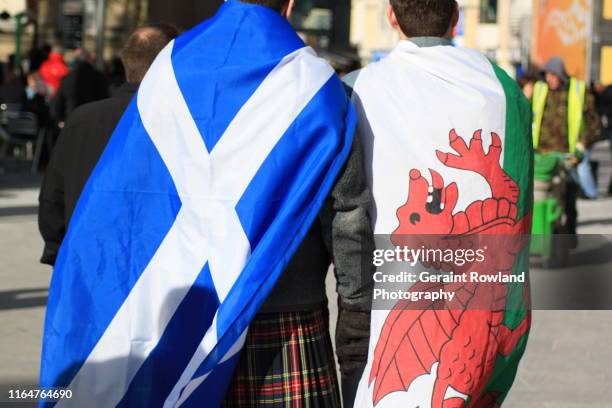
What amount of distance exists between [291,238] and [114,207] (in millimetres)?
457

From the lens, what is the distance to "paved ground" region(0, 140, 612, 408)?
6754 mm

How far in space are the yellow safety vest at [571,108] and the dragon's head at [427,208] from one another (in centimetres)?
952

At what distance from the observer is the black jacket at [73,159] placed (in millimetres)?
4816

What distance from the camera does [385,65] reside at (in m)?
3.91

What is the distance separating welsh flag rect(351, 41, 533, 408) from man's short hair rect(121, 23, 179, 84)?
47.6 inches

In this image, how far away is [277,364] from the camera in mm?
3666

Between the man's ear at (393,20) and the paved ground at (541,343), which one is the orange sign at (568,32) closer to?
the paved ground at (541,343)

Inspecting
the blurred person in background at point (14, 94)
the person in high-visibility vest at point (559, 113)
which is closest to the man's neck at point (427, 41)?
the person in high-visibility vest at point (559, 113)

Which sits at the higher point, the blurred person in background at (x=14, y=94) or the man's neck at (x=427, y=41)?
the man's neck at (x=427, y=41)

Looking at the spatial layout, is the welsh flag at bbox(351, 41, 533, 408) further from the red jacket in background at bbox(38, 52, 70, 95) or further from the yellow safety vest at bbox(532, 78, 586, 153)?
the red jacket in background at bbox(38, 52, 70, 95)

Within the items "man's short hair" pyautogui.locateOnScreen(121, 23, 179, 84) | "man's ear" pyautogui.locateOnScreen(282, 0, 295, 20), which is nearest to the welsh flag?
"man's ear" pyautogui.locateOnScreen(282, 0, 295, 20)

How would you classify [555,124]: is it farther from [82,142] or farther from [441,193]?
[441,193]

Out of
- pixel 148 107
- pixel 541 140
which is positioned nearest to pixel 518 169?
pixel 148 107

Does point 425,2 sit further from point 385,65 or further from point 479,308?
point 479,308
